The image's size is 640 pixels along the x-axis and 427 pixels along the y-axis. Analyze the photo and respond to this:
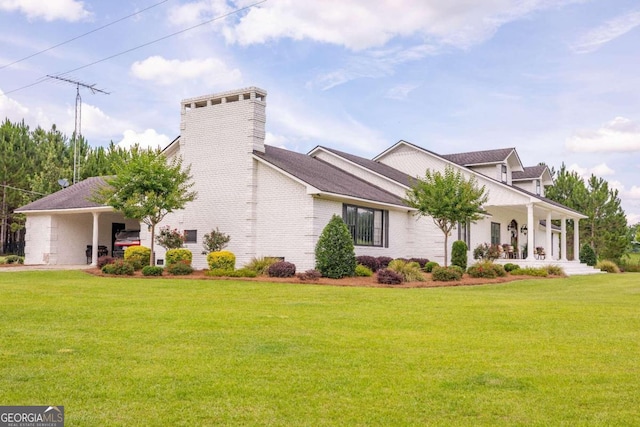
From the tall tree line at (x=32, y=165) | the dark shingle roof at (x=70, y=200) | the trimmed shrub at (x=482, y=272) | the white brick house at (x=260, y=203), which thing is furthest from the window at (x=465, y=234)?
the tall tree line at (x=32, y=165)

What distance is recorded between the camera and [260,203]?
23.9 metres

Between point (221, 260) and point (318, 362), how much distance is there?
1525 centimetres

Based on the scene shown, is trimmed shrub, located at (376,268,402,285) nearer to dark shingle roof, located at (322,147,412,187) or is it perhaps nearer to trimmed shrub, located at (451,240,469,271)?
trimmed shrub, located at (451,240,469,271)

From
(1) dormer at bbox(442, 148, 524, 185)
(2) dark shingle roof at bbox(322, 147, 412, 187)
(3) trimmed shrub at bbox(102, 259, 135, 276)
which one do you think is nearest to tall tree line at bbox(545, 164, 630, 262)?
(1) dormer at bbox(442, 148, 524, 185)

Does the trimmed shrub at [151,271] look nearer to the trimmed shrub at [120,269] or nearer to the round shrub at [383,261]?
the trimmed shrub at [120,269]

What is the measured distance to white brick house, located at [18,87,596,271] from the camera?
23.3 m

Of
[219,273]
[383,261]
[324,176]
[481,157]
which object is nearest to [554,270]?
[383,261]

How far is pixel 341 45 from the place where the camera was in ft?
61.3

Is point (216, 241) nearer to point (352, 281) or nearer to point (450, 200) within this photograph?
point (352, 281)

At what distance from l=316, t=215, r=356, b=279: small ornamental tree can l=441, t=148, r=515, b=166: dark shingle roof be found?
1538 cm

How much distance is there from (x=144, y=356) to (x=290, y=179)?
53.6 feet

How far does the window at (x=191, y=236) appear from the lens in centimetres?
2512

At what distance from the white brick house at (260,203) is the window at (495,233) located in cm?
141

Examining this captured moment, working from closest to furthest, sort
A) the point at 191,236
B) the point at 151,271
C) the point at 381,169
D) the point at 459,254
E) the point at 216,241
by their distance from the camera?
the point at 151,271
the point at 216,241
the point at 191,236
the point at 459,254
the point at 381,169
